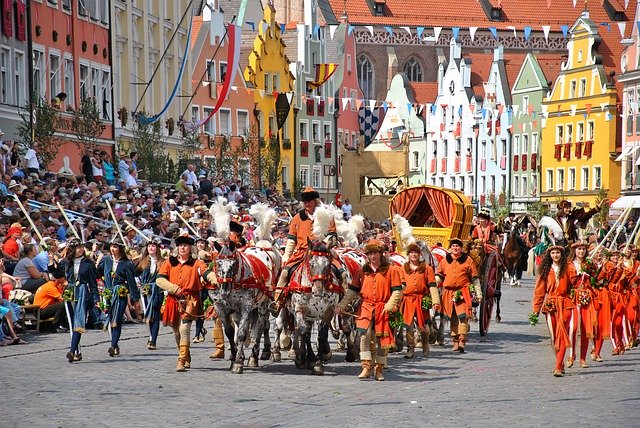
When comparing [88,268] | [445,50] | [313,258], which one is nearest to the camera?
[313,258]

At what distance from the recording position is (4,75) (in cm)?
4000

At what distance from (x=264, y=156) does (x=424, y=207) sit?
125 feet

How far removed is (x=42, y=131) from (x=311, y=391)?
22.0 meters

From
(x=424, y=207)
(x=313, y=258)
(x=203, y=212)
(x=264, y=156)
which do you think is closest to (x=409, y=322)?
(x=313, y=258)

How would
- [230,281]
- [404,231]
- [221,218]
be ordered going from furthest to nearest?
[404,231], [221,218], [230,281]

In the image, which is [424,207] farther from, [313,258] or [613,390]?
[613,390]

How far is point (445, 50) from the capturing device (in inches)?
4695

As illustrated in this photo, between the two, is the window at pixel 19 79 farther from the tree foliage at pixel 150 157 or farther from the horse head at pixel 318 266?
the horse head at pixel 318 266

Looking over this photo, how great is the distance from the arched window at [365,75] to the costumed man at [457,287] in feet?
312

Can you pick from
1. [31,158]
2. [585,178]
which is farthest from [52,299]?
[585,178]

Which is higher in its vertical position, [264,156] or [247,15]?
[247,15]

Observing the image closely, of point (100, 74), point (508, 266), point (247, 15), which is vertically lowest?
point (508, 266)

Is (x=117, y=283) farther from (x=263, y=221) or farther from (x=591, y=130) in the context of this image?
(x=591, y=130)

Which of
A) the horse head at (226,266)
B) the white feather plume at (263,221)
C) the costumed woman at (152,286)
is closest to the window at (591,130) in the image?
the costumed woman at (152,286)
